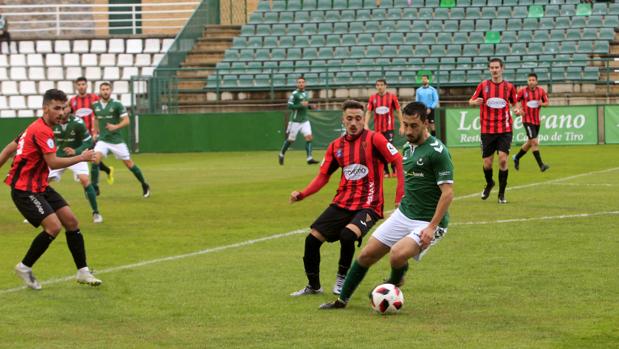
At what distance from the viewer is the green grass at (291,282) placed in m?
8.64

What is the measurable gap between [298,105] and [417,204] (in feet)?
68.1

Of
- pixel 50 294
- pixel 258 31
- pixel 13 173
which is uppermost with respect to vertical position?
pixel 258 31

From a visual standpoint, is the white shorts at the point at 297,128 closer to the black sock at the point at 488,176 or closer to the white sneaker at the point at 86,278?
the black sock at the point at 488,176

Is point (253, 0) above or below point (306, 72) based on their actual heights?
above

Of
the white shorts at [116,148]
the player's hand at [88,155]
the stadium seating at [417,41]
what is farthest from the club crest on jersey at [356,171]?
the stadium seating at [417,41]

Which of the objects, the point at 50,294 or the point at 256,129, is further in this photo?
the point at 256,129

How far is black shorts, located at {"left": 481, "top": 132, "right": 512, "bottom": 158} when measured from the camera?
18.2m

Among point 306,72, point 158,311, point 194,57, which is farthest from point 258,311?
point 194,57

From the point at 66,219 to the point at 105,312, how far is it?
5.75 ft

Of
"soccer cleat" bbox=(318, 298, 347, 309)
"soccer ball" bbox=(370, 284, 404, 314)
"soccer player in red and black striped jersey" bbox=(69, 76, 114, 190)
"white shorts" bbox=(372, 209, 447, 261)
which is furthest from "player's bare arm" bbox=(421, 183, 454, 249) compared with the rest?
"soccer player in red and black striped jersey" bbox=(69, 76, 114, 190)

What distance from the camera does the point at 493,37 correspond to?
3984 cm

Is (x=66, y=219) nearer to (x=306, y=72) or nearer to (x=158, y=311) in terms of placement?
(x=158, y=311)

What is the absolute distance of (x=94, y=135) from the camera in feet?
70.7

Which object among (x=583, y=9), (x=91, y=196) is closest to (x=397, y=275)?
(x=91, y=196)
